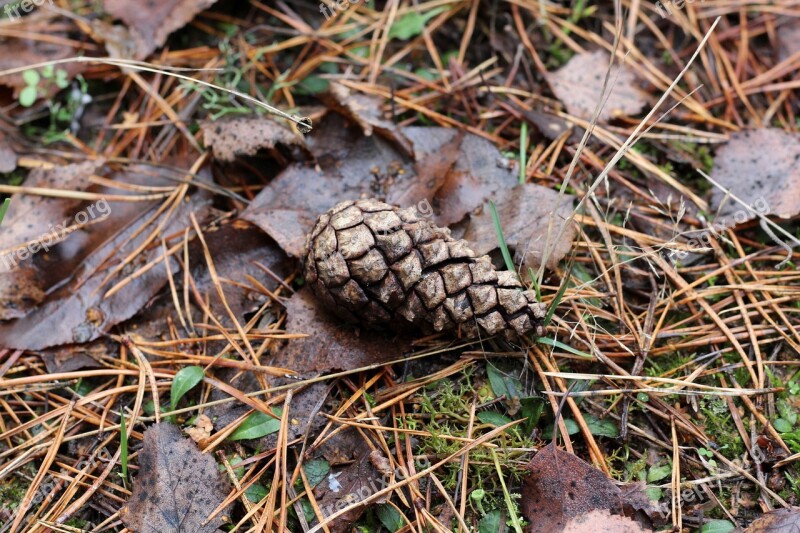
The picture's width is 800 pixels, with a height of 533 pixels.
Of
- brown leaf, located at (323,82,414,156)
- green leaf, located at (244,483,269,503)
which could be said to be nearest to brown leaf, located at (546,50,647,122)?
brown leaf, located at (323,82,414,156)

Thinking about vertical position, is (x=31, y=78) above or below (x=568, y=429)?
above

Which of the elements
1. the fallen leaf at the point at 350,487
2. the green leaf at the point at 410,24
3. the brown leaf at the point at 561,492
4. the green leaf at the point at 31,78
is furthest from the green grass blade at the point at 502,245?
the green leaf at the point at 31,78

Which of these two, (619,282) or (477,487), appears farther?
(619,282)

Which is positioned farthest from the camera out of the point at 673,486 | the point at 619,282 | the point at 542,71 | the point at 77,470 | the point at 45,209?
the point at 542,71

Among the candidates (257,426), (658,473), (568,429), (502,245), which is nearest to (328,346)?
(257,426)

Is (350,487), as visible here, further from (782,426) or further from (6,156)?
(6,156)

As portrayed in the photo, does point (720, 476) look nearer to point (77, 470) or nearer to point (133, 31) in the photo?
point (77, 470)

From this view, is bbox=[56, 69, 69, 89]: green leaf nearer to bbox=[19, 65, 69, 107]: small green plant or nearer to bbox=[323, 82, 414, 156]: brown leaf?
bbox=[19, 65, 69, 107]: small green plant

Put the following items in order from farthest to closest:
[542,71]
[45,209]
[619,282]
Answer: [542,71]
[45,209]
[619,282]

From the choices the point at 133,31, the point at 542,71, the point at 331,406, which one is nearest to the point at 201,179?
the point at 133,31
